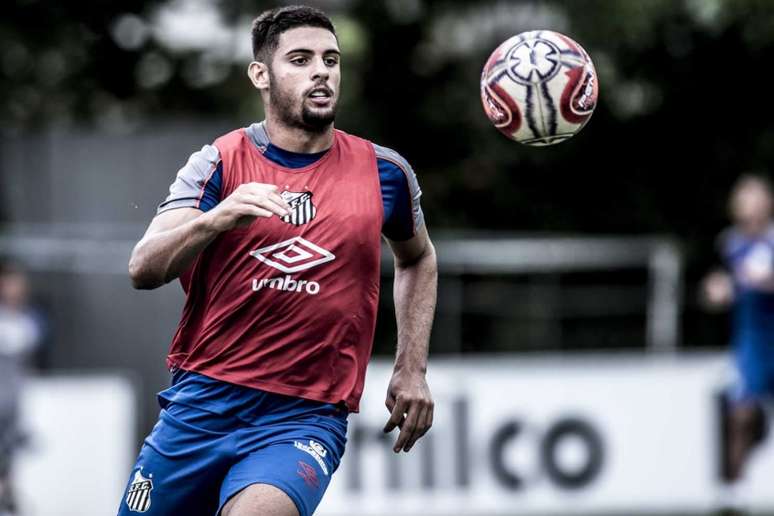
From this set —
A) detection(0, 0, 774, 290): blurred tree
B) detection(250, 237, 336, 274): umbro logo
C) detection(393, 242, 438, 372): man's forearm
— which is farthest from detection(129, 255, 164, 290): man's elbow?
detection(0, 0, 774, 290): blurred tree

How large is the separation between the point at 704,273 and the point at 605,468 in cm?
498

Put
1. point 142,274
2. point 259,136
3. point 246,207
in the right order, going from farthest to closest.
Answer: point 259,136 → point 142,274 → point 246,207

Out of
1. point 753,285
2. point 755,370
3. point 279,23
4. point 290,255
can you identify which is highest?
point 279,23

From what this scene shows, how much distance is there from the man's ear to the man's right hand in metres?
0.74

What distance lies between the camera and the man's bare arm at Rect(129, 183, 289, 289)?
4879 mm

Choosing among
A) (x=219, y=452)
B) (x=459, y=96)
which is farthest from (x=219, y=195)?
(x=459, y=96)

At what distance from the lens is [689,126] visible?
17.1m

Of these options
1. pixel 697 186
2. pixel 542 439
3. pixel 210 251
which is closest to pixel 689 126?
pixel 697 186

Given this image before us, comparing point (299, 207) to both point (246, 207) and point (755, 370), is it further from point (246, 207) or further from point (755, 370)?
point (755, 370)

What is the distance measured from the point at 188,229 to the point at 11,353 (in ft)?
23.7

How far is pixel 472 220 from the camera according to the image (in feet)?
56.3

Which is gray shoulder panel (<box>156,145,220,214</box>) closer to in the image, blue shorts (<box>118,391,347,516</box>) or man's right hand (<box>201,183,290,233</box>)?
man's right hand (<box>201,183,290,233</box>)

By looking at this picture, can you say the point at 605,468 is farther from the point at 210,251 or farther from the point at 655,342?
the point at 210,251

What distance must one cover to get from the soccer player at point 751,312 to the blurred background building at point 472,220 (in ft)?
1.67
